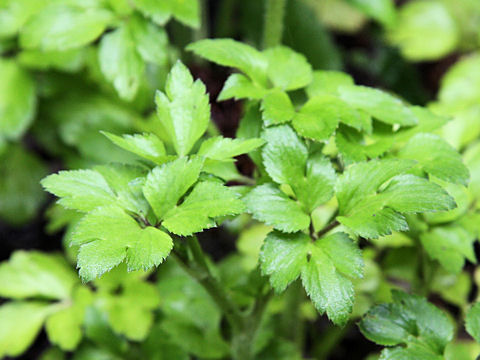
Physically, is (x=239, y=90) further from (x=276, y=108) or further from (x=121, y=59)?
(x=121, y=59)

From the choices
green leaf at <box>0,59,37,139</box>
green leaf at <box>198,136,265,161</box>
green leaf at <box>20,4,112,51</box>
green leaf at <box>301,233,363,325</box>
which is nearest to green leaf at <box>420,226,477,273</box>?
green leaf at <box>301,233,363,325</box>

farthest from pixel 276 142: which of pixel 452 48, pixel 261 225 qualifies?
pixel 452 48

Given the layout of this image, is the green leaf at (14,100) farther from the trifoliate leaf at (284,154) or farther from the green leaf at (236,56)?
the trifoliate leaf at (284,154)

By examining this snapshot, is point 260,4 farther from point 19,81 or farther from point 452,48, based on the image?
point 19,81

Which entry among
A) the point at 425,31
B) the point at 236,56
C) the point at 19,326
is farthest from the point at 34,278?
the point at 425,31

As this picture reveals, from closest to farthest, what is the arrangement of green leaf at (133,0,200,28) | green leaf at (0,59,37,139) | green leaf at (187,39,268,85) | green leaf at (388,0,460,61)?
green leaf at (187,39,268,85) → green leaf at (133,0,200,28) → green leaf at (0,59,37,139) → green leaf at (388,0,460,61)

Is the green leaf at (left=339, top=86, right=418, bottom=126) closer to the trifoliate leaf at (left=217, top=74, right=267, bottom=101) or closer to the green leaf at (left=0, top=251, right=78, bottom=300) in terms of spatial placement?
the trifoliate leaf at (left=217, top=74, right=267, bottom=101)
